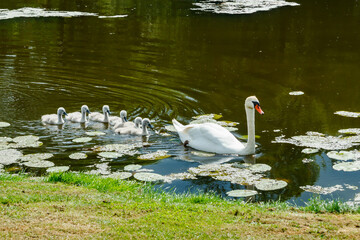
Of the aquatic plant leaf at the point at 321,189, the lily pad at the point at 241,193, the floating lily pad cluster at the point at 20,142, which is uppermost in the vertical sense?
the floating lily pad cluster at the point at 20,142

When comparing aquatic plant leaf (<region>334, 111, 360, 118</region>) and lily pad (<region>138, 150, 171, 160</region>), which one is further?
aquatic plant leaf (<region>334, 111, 360, 118</region>)

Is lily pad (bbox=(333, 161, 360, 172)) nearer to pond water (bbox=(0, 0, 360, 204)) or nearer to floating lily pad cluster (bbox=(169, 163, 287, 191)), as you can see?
pond water (bbox=(0, 0, 360, 204))

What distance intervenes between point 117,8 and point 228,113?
2223 cm

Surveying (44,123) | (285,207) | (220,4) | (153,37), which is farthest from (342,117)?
(220,4)

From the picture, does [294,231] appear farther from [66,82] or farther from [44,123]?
[66,82]

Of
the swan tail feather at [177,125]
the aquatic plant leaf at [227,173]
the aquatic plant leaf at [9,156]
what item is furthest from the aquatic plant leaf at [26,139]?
the aquatic plant leaf at [227,173]

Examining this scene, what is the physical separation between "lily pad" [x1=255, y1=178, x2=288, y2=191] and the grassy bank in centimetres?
124

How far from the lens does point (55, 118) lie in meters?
13.6

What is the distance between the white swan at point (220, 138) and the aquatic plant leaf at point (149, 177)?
7.02 ft

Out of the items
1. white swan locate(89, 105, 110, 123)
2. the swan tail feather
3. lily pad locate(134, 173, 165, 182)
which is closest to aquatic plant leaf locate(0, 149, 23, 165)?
lily pad locate(134, 173, 165, 182)

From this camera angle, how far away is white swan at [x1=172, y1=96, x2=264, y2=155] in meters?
11.7

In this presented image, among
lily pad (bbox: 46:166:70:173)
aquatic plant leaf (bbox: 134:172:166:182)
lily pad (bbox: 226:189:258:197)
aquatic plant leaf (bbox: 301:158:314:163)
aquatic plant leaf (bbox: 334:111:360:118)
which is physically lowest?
lily pad (bbox: 226:189:258:197)

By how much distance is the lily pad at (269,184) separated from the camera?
962 centimetres

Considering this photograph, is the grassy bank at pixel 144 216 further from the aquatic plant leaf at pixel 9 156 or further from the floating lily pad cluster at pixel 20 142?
the floating lily pad cluster at pixel 20 142
